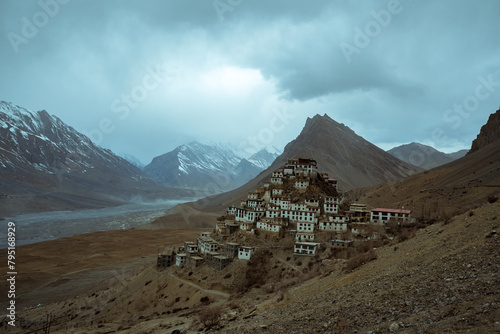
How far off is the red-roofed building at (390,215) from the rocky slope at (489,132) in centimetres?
7768

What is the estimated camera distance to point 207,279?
39.6 meters

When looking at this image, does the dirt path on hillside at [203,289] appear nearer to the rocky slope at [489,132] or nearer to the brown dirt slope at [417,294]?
the brown dirt slope at [417,294]

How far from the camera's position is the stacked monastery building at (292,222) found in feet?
135

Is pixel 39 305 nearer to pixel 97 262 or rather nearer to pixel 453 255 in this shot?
pixel 97 262

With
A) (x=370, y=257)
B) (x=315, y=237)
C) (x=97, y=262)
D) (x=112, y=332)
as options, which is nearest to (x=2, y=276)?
(x=97, y=262)

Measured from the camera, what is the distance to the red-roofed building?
4181 cm

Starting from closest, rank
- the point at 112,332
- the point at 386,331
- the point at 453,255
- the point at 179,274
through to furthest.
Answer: the point at 386,331
the point at 453,255
the point at 112,332
the point at 179,274

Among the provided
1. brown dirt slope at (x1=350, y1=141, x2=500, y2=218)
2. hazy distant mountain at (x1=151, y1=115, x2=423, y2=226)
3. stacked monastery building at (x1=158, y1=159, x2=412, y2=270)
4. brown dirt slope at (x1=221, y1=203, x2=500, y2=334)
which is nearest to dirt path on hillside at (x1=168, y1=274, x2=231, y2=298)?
stacked monastery building at (x1=158, y1=159, x2=412, y2=270)

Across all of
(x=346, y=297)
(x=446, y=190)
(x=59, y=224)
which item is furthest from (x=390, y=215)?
(x=59, y=224)

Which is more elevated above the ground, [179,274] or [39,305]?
[179,274]

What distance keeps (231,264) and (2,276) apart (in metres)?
44.0

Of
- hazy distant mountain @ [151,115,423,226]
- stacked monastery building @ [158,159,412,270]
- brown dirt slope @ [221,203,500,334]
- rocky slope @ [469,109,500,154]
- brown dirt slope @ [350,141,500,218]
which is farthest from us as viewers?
hazy distant mountain @ [151,115,423,226]

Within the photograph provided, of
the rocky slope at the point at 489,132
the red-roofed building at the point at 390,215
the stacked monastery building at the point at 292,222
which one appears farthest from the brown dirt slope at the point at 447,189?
the rocky slope at the point at 489,132

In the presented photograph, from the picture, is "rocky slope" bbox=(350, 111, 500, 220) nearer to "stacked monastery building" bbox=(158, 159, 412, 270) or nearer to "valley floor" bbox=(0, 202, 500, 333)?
"stacked monastery building" bbox=(158, 159, 412, 270)
